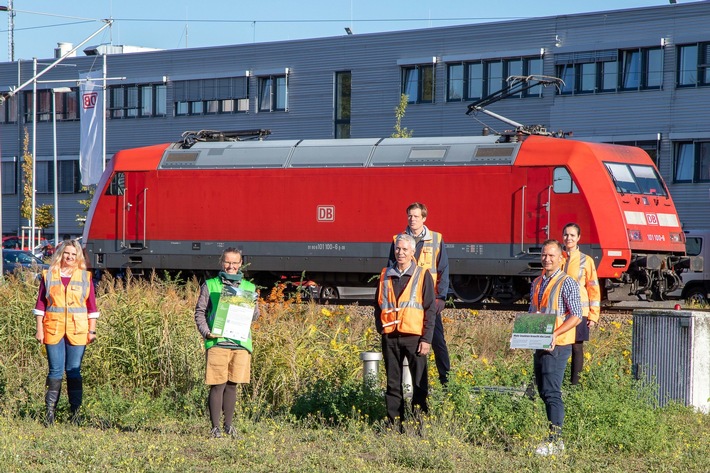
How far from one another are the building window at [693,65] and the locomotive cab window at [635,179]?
13539 mm

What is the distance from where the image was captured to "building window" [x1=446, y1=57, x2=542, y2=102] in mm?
36594

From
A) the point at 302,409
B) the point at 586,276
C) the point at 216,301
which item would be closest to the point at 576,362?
the point at 586,276

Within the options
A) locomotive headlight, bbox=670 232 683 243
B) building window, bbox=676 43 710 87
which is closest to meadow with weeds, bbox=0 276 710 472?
locomotive headlight, bbox=670 232 683 243

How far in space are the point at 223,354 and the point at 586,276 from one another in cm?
360

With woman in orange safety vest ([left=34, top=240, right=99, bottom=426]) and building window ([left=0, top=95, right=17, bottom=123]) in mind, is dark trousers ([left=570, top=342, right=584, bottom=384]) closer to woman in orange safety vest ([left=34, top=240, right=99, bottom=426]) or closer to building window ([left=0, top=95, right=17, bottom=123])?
woman in orange safety vest ([left=34, top=240, right=99, bottom=426])

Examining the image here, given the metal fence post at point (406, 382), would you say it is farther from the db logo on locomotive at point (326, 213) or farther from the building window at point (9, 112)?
the building window at point (9, 112)

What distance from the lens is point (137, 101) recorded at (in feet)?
149

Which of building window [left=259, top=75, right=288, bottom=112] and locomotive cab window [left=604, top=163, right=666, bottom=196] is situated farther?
building window [left=259, top=75, right=288, bottom=112]

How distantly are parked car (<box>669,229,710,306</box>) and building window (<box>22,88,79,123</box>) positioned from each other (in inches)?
1182

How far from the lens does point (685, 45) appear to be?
110 feet

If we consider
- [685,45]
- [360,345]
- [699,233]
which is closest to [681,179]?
[685,45]

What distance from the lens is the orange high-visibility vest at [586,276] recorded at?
10.2m

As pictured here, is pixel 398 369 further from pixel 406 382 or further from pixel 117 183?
pixel 117 183

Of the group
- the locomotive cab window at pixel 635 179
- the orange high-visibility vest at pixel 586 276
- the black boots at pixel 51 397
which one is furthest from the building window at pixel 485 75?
the black boots at pixel 51 397
